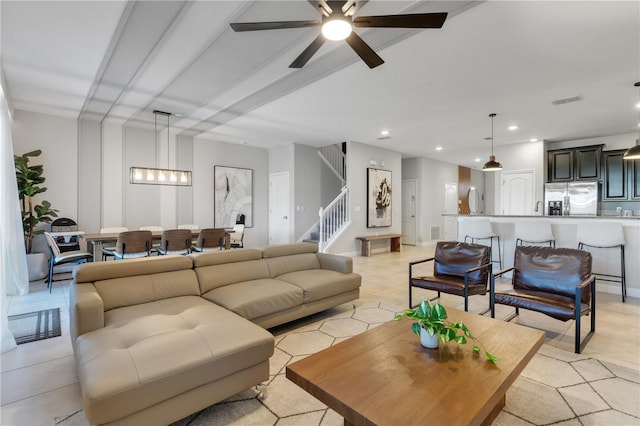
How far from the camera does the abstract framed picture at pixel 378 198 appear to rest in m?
8.30

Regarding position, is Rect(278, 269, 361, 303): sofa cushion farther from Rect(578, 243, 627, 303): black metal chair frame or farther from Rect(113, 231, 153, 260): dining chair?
Rect(578, 243, 627, 303): black metal chair frame

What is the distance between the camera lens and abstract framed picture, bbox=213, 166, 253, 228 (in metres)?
7.77

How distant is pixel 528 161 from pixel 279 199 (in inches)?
259

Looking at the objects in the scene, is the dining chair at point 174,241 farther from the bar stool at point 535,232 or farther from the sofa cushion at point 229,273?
the bar stool at point 535,232

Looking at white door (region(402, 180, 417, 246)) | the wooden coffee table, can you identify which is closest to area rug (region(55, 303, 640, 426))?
the wooden coffee table

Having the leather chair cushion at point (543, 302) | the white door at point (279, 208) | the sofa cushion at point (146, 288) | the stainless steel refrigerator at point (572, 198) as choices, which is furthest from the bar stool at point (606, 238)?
the white door at point (279, 208)

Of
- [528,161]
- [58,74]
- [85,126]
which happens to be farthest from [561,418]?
[85,126]

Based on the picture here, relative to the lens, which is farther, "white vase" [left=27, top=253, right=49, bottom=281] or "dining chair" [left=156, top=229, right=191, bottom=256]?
"white vase" [left=27, top=253, right=49, bottom=281]

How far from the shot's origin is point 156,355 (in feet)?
5.44

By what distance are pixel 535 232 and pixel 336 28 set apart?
4.70m

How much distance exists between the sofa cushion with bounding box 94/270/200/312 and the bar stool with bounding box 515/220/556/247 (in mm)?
5095

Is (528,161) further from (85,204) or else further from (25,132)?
(25,132)

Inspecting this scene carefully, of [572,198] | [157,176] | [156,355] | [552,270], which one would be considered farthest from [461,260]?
[572,198]

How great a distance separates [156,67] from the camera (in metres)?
3.81
